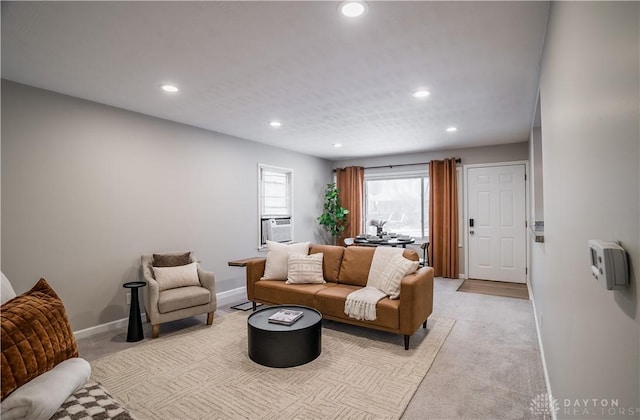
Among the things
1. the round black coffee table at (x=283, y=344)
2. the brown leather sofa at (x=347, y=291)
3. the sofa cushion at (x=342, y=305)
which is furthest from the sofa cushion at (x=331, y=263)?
the round black coffee table at (x=283, y=344)

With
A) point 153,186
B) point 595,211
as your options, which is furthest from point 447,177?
point 595,211

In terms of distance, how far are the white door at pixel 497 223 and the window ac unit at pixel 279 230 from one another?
3417 mm

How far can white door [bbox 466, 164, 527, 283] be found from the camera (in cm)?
575

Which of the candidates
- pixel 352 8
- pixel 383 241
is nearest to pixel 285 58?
pixel 352 8

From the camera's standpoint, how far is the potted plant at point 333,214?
7.01 metres

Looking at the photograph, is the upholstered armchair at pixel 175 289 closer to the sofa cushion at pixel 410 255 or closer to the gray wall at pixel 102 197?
the gray wall at pixel 102 197

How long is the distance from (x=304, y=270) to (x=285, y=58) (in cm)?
238

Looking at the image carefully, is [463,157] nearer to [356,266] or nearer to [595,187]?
[356,266]

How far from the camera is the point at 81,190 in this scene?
11.3 feet

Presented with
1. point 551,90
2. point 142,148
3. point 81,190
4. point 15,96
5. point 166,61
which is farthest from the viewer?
point 142,148

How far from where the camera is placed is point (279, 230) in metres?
5.99

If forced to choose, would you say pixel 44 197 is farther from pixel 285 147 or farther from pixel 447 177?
pixel 447 177

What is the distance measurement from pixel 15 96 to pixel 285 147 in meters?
3.72

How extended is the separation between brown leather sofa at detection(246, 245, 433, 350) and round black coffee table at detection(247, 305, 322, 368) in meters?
0.65
